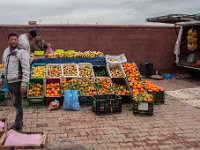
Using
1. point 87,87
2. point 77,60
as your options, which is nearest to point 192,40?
point 77,60

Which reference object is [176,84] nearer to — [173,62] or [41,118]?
[173,62]

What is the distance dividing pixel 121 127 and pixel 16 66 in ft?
9.30

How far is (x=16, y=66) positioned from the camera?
6.69 m

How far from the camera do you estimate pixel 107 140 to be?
6766mm

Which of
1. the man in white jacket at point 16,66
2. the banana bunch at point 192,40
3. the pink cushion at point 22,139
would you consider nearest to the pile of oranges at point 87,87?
the man in white jacket at point 16,66

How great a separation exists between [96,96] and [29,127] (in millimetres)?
2351

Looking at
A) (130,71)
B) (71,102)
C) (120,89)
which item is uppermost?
(130,71)

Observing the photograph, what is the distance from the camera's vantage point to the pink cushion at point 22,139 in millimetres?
5187

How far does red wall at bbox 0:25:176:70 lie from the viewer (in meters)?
14.7

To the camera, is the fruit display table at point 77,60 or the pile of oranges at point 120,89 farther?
the fruit display table at point 77,60

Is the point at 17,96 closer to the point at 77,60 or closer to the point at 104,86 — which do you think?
the point at 104,86

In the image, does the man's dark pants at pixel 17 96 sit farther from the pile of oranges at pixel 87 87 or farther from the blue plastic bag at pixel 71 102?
the pile of oranges at pixel 87 87

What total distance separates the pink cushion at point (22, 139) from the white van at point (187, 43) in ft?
33.8

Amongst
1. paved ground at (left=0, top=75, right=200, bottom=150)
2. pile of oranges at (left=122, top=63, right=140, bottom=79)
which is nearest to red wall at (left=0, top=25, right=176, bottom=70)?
pile of oranges at (left=122, top=63, right=140, bottom=79)
